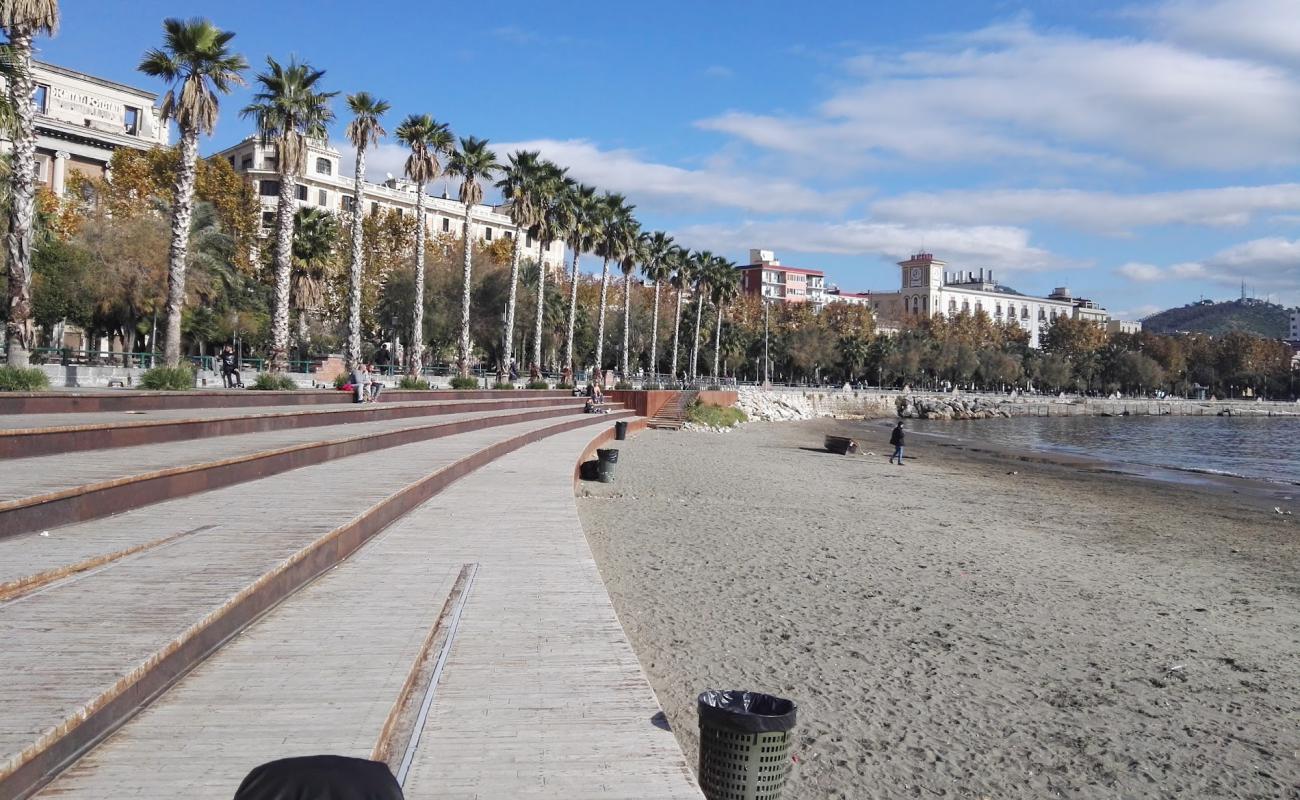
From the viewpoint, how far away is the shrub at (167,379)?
64.7 ft

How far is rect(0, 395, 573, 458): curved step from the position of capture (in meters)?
9.65

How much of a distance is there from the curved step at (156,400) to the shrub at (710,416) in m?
22.6

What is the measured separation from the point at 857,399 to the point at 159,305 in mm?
74393

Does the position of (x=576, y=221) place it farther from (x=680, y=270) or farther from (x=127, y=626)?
(x=127, y=626)

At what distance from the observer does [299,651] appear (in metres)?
5.38

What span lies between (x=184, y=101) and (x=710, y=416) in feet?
107

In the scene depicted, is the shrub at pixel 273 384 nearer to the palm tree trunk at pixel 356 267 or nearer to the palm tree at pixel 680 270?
the palm tree trunk at pixel 356 267

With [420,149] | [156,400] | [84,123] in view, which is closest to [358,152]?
[420,149]

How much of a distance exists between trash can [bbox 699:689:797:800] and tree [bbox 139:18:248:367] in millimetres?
22840

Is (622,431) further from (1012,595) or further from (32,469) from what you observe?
(32,469)

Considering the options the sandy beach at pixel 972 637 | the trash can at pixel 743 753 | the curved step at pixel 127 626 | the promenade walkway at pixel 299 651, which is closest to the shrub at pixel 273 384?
the sandy beach at pixel 972 637

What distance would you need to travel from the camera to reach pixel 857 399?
325 ft

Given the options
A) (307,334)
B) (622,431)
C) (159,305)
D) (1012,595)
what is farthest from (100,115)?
(1012,595)

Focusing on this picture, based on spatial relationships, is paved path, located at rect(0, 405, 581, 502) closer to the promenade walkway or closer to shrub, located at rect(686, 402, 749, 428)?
the promenade walkway
